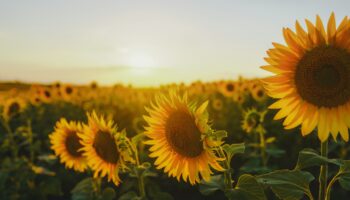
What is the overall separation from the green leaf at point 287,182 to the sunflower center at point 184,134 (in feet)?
1.36

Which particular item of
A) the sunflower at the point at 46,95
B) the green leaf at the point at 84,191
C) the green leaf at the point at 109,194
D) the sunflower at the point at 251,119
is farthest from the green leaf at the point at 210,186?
the sunflower at the point at 46,95

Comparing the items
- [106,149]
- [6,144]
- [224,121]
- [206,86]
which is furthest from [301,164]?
[206,86]

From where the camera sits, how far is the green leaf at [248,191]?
2428 mm

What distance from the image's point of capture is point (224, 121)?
9266mm

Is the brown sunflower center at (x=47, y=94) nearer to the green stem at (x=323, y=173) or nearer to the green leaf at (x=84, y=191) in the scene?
the green leaf at (x=84, y=191)

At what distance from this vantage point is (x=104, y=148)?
3.51 meters

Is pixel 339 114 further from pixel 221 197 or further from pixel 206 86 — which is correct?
pixel 206 86

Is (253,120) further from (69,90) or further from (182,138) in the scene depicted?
(69,90)

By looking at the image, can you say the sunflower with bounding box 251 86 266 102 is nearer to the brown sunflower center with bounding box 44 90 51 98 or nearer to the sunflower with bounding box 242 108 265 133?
the sunflower with bounding box 242 108 265 133

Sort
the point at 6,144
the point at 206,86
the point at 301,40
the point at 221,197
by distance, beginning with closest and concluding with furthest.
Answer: the point at 301,40 → the point at 221,197 → the point at 6,144 → the point at 206,86

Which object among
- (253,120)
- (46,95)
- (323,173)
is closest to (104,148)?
(323,173)

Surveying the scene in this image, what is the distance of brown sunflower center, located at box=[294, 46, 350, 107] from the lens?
2.63m

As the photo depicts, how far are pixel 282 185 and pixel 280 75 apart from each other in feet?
2.19

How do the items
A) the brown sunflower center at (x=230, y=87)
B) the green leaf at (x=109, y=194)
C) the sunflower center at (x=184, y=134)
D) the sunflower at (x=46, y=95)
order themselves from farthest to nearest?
the brown sunflower center at (x=230, y=87) → the sunflower at (x=46, y=95) → the green leaf at (x=109, y=194) → the sunflower center at (x=184, y=134)
